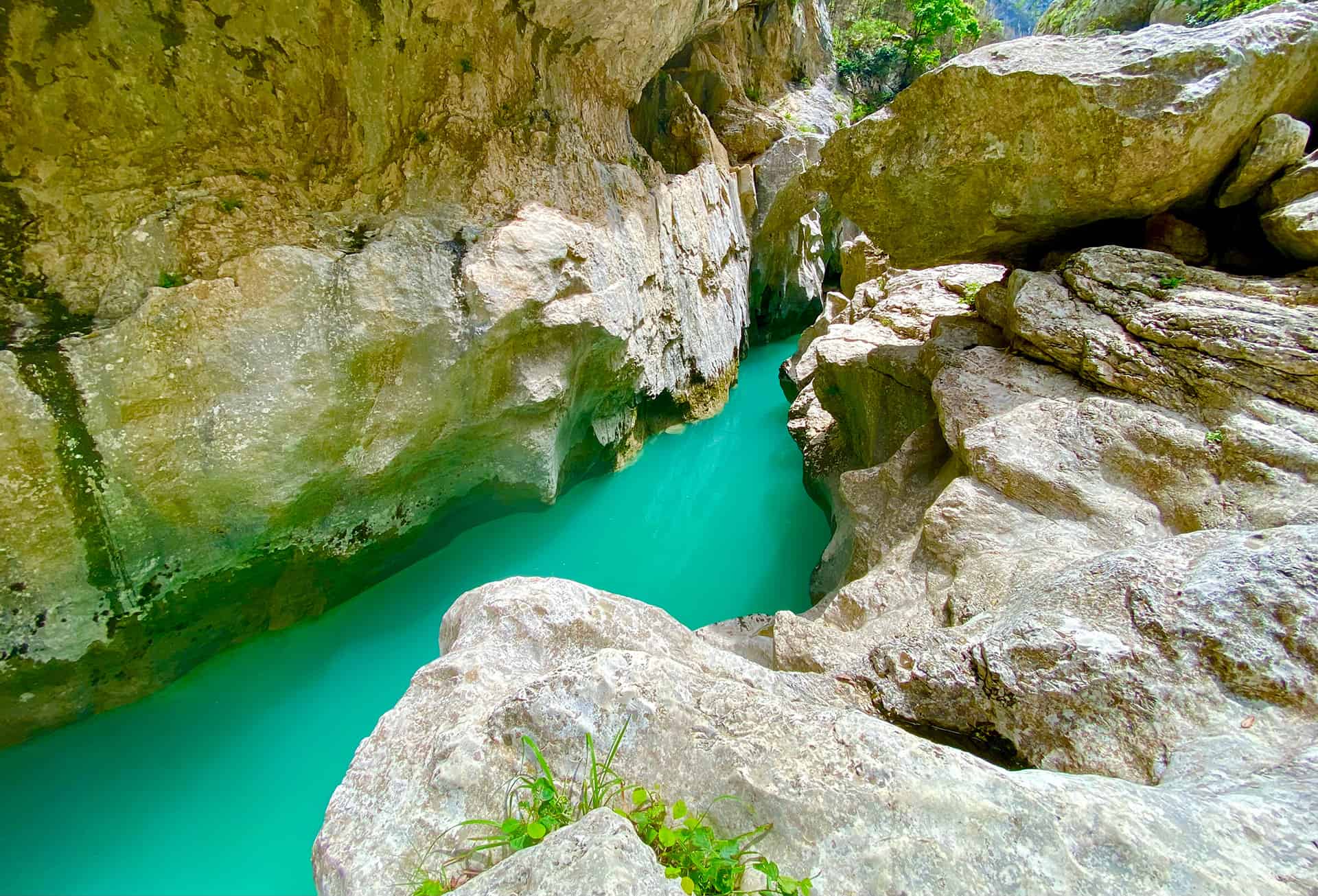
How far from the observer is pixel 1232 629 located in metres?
2.08

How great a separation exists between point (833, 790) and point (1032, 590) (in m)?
1.82

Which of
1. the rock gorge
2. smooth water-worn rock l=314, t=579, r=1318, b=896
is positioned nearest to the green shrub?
the rock gorge

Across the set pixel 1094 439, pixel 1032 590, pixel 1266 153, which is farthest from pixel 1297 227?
pixel 1032 590

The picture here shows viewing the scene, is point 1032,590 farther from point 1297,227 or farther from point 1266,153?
point 1266,153

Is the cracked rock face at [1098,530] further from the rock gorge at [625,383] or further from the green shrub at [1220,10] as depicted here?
the green shrub at [1220,10]

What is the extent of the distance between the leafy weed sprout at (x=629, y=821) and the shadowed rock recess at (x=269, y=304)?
428 centimetres

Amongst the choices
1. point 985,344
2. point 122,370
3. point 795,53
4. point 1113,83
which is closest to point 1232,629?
point 985,344

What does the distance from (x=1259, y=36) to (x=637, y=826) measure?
662 cm

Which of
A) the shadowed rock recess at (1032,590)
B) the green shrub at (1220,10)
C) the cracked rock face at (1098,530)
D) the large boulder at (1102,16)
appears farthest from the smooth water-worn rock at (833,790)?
the large boulder at (1102,16)

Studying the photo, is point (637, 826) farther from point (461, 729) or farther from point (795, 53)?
point (795, 53)

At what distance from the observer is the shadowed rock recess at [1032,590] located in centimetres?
157

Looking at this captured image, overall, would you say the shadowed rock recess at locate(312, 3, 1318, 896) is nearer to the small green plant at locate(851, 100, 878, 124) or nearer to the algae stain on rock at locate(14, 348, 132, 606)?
the algae stain on rock at locate(14, 348, 132, 606)

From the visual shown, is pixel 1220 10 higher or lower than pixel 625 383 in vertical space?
higher

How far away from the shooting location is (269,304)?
4703mm
